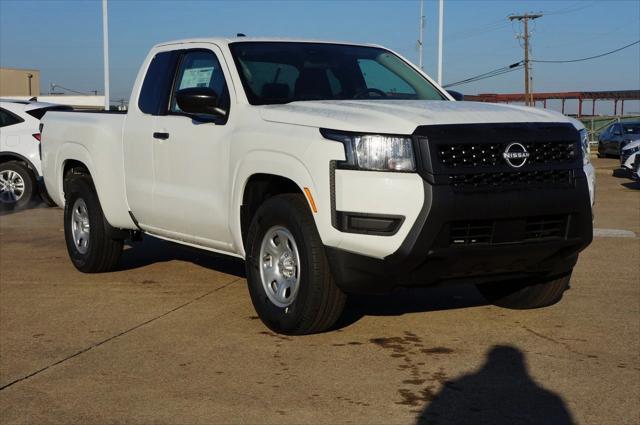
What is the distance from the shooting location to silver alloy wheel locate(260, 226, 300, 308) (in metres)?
5.90

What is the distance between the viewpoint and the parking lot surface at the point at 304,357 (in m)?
4.63

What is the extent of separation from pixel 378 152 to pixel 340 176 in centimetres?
25

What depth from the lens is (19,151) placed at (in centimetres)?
1435

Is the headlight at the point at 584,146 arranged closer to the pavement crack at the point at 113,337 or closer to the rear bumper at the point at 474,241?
the rear bumper at the point at 474,241

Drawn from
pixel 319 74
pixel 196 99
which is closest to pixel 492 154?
pixel 319 74

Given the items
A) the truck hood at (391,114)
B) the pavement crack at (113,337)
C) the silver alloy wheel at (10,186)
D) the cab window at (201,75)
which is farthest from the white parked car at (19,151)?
the truck hood at (391,114)

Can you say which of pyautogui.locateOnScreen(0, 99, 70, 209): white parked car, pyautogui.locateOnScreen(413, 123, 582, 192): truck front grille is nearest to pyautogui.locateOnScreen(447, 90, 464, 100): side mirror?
pyautogui.locateOnScreen(413, 123, 582, 192): truck front grille

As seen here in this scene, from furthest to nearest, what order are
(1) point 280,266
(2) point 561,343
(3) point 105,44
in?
(3) point 105,44 < (1) point 280,266 < (2) point 561,343

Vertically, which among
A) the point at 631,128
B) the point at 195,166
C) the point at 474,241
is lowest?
the point at 631,128

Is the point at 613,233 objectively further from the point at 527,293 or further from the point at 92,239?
the point at 92,239

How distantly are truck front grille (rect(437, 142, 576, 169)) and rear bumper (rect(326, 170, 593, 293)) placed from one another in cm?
16

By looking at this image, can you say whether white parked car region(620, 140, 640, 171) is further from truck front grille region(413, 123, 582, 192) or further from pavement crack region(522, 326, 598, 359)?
truck front grille region(413, 123, 582, 192)

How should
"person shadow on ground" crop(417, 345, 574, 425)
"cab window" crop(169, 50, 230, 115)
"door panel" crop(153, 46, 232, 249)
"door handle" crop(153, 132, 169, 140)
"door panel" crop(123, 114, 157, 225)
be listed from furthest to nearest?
"door panel" crop(123, 114, 157, 225) → "door handle" crop(153, 132, 169, 140) → "cab window" crop(169, 50, 230, 115) → "door panel" crop(153, 46, 232, 249) → "person shadow on ground" crop(417, 345, 574, 425)

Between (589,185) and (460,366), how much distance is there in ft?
4.84
